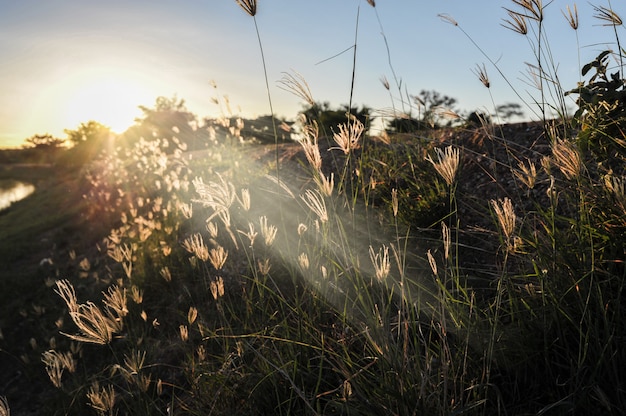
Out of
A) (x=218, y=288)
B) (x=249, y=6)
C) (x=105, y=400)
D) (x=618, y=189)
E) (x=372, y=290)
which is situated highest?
(x=249, y=6)

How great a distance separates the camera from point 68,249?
26.3 ft

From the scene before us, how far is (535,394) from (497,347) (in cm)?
25

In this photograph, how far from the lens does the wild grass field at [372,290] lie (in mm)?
1771

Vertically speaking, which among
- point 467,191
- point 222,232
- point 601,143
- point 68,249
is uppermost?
point 601,143

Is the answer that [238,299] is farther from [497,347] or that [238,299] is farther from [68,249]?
[68,249]

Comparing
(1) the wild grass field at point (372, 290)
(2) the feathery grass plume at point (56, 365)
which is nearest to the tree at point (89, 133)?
(1) the wild grass field at point (372, 290)

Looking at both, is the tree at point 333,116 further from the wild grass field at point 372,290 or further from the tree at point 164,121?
the tree at point 164,121

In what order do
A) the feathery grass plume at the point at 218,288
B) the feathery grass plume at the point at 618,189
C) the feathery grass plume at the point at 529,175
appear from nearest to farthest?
the feathery grass plume at the point at 618,189 → the feathery grass plume at the point at 529,175 → the feathery grass plume at the point at 218,288

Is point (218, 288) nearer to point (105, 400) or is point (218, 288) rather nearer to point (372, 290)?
point (105, 400)

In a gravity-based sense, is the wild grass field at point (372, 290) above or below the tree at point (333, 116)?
below

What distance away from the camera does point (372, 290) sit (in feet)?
9.39

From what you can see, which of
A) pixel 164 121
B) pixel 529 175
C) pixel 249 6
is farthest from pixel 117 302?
pixel 164 121

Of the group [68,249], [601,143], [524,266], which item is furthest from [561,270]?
[68,249]

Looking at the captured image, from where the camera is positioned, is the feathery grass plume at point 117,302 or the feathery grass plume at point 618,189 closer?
the feathery grass plume at point 618,189
